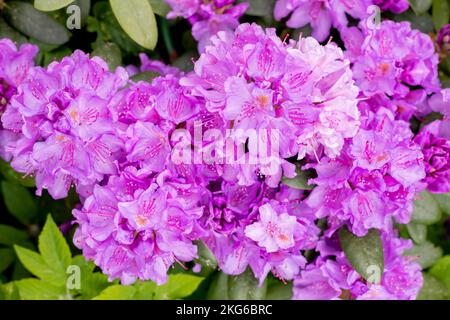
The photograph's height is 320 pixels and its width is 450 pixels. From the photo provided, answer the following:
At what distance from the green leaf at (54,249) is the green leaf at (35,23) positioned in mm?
441

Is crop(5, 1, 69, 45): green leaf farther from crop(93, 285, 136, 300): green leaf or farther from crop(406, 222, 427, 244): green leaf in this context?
crop(406, 222, 427, 244): green leaf

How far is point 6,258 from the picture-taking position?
1.62 metres

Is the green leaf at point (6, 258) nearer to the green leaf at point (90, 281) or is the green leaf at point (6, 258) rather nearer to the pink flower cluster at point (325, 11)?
the green leaf at point (90, 281)

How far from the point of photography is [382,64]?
128 centimetres

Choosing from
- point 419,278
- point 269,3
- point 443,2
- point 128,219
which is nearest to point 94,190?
point 128,219

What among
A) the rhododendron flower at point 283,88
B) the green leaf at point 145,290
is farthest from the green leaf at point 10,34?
the green leaf at point 145,290

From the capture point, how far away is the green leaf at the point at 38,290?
140 cm

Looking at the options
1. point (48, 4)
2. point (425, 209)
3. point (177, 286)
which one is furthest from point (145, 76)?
point (425, 209)

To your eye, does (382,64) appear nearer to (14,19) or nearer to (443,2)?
(443,2)

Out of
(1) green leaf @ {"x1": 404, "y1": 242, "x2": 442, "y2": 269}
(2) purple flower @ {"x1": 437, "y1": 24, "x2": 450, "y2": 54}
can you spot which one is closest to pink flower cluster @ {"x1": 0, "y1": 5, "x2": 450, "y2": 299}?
(2) purple flower @ {"x1": 437, "y1": 24, "x2": 450, "y2": 54}

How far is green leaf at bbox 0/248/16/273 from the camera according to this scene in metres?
1.61

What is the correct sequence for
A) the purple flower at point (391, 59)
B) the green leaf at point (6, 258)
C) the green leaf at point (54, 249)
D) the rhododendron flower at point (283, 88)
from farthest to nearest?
1. the green leaf at point (6, 258)
2. the green leaf at point (54, 249)
3. the purple flower at point (391, 59)
4. the rhododendron flower at point (283, 88)

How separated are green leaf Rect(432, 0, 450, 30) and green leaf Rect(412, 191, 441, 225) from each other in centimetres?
44

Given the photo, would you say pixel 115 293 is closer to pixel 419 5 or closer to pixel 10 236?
pixel 10 236
